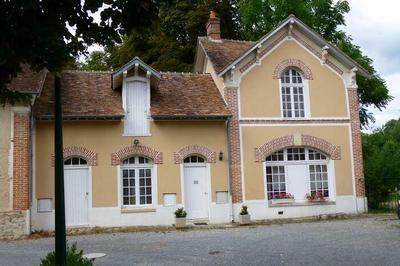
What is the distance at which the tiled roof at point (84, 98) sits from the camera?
1574 cm

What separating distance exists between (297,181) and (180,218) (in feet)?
15.0

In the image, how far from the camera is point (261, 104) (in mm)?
17656

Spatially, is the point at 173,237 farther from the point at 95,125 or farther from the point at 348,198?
the point at 348,198

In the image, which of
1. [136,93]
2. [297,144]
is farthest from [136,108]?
[297,144]

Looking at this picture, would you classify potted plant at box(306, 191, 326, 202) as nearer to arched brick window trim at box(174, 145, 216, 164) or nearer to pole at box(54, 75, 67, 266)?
arched brick window trim at box(174, 145, 216, 164)

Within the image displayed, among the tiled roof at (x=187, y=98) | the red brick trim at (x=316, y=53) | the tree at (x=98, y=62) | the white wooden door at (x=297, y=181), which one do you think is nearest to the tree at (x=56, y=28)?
the tiled roof at (x=187, y=98)

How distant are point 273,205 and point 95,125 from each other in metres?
6.68

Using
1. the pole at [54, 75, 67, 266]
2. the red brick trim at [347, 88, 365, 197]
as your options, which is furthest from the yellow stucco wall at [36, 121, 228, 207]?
the pole at [54, 75, 67, 266]

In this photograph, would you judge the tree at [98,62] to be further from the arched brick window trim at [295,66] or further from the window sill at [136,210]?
the window sill at [136,210]

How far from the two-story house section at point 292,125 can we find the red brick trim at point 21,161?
262 inches

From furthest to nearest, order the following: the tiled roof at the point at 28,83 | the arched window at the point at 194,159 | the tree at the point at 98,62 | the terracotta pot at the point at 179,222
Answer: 1. the tree at the point at 98,62
2. the arched window at the point at 194,159
3. the terracotta pot at the point at 179,222
4. the tiled roof at the point at 28,83

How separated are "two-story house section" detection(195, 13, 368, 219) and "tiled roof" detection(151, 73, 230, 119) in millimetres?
475

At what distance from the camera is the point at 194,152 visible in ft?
55.2

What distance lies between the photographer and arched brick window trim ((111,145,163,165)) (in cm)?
1619
